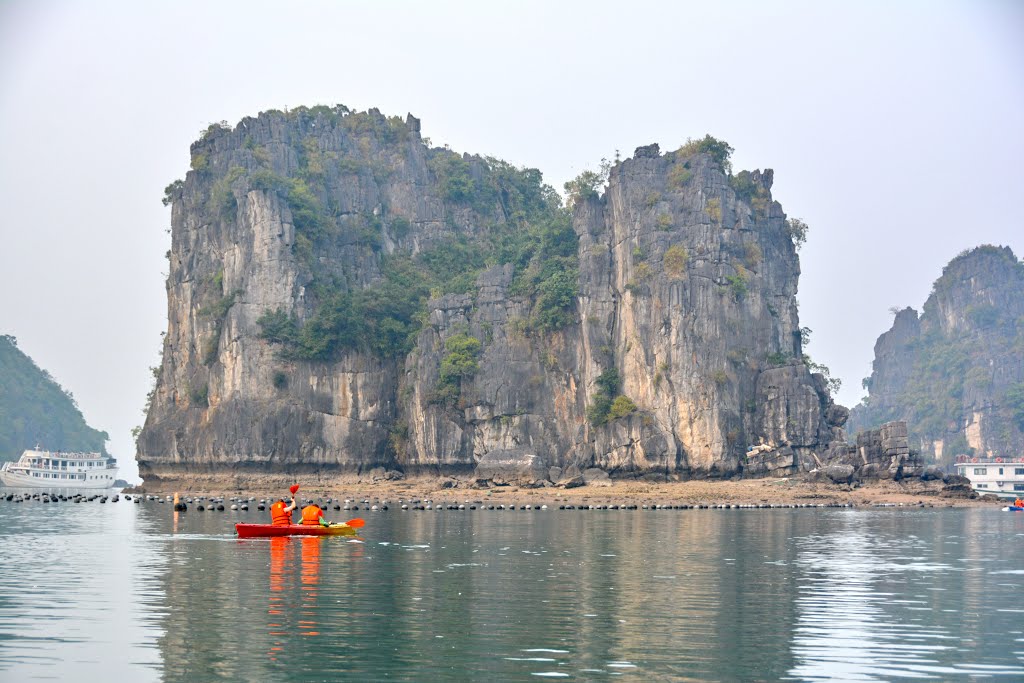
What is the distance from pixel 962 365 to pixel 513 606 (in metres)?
156

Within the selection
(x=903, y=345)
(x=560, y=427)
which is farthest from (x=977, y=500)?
(x=903, y=345)

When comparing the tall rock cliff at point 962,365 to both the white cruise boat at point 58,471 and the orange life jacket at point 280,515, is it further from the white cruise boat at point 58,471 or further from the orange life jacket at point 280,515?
the orange life jacket at point 280,515

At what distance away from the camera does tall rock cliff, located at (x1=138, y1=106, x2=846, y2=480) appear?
277 feet

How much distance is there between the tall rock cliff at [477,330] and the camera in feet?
277

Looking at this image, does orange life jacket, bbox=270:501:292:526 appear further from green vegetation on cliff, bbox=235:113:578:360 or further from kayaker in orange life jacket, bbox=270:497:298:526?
green vegetation on cliff, bbox=235:113:578:360

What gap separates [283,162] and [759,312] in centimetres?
4055

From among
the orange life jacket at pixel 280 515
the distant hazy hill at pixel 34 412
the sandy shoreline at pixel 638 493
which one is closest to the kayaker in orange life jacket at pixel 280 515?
the orange life jacket at pixel 280 515

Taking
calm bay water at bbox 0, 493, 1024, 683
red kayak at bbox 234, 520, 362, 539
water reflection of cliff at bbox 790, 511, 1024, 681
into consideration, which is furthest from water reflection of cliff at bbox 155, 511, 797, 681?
red kayak at bbox 234, 520, 362, 539

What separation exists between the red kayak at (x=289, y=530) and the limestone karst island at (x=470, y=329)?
4070cm

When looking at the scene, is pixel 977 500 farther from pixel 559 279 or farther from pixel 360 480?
pixel 360 480

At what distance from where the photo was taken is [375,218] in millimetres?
A: 102938

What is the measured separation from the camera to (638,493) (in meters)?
76.9

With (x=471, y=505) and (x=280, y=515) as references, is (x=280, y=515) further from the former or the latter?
(x=471, y=505)

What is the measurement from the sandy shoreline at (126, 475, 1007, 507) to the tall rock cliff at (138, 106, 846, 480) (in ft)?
9.42
